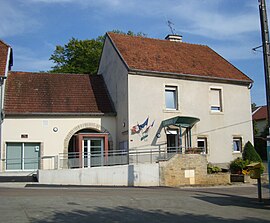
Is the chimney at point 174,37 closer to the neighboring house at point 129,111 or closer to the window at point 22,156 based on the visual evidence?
the neighboring house at point 129,111

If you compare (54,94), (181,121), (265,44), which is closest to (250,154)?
(181,121)

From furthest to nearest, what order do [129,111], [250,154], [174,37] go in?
[174,37], [250,154], [129,111]

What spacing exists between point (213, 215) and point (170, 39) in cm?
2173

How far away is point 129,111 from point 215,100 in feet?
21.8

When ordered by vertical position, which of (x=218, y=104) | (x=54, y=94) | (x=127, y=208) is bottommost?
(x=127, y=208)

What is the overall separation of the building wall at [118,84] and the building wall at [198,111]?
67 cm

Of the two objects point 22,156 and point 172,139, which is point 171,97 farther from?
point 22,156

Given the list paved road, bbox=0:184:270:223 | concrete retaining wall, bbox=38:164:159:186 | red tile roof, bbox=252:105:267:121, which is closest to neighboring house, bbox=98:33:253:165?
concrete retaining wall, bbox=38:164:159:186

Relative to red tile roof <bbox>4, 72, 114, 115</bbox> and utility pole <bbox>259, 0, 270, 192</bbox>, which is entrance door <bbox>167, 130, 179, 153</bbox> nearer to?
red tile roof <bbox>4, 72, 114, 115</bbox>

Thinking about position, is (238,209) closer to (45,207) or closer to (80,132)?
(45,207)

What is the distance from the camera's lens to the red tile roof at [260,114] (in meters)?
47.7

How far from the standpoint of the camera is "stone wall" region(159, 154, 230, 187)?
2064 centimetres

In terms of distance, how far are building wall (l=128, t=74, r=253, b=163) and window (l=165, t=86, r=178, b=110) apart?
33 cm

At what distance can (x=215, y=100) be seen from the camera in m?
25.6
